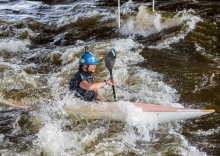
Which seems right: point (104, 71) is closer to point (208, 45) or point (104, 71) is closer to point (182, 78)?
point (182, 78)

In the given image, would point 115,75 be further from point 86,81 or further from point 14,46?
point 14,46

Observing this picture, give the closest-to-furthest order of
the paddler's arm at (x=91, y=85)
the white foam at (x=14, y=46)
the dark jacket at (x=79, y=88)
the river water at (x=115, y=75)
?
the river water at (x=115, y=75), the paddler's arm at (x=91, y=85), the dark jacket at (x=79, y=88), the white foam at (x=14, y=46)

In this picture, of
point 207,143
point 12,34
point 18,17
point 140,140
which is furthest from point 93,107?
point 18,17

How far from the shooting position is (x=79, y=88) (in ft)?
18.2

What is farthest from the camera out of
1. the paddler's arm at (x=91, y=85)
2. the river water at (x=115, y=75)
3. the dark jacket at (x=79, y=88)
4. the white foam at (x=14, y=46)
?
the white foam at (x=14, y=46)

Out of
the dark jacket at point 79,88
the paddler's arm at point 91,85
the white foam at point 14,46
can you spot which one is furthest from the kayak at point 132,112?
the white foam at point 14,46

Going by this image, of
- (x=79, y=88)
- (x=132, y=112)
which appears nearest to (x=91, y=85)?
(x=79, y=88)

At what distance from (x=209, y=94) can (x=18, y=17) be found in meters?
Result: 9.55

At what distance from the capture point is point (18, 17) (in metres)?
13.5

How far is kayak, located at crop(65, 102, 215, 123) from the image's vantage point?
5.29m

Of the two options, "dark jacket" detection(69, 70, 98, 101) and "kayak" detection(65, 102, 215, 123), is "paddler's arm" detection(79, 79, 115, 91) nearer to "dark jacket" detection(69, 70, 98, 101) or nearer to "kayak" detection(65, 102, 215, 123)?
"dark jacket" detection(69, 70, 98, 101)

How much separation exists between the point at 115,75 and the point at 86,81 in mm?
2073

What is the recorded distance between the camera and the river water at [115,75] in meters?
5.00

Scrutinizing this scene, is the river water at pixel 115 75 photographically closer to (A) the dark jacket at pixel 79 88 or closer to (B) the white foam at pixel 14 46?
(B) the white foam at pixel 14 46
